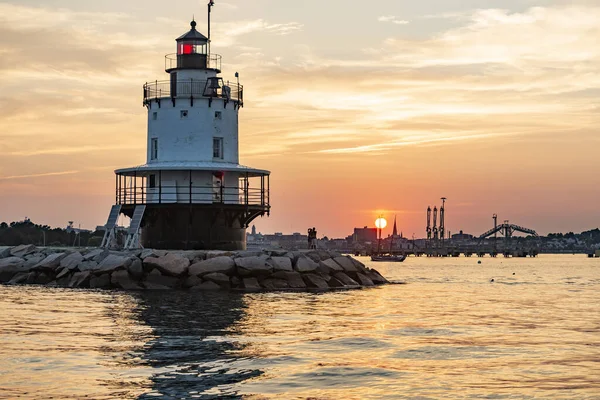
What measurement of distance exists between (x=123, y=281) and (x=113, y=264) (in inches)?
46.7

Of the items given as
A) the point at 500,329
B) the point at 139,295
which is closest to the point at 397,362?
the point at 500,329

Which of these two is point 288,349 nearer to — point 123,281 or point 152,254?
point 123,281

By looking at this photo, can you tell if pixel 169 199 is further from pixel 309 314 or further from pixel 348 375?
pixel 348 375

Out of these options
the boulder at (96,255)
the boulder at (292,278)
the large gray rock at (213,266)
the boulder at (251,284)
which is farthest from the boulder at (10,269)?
the boulder at (292,278)

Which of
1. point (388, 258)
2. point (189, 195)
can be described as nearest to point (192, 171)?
point (189, 195)

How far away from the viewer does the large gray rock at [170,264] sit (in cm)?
3734

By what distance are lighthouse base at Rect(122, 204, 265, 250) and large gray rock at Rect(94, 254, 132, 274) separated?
5.01 meters

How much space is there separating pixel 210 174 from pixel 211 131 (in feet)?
7.75

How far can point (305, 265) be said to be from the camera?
1582 inches

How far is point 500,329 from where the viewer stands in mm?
24516

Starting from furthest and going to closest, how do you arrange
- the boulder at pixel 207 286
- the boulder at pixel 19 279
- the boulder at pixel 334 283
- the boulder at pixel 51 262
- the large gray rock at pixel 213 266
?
the boulder at pixel 19 279 < the boulder at pixel 334 283 < the boulder at pixel 51 262 < the large gray rock at pixel 213 266 < the boulder at pixel 207 286

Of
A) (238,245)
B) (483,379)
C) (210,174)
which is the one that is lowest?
(483,379)

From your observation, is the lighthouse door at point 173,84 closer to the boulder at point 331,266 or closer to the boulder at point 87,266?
A: the boulder at point 87,266

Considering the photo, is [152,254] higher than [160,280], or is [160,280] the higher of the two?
[152,254]
